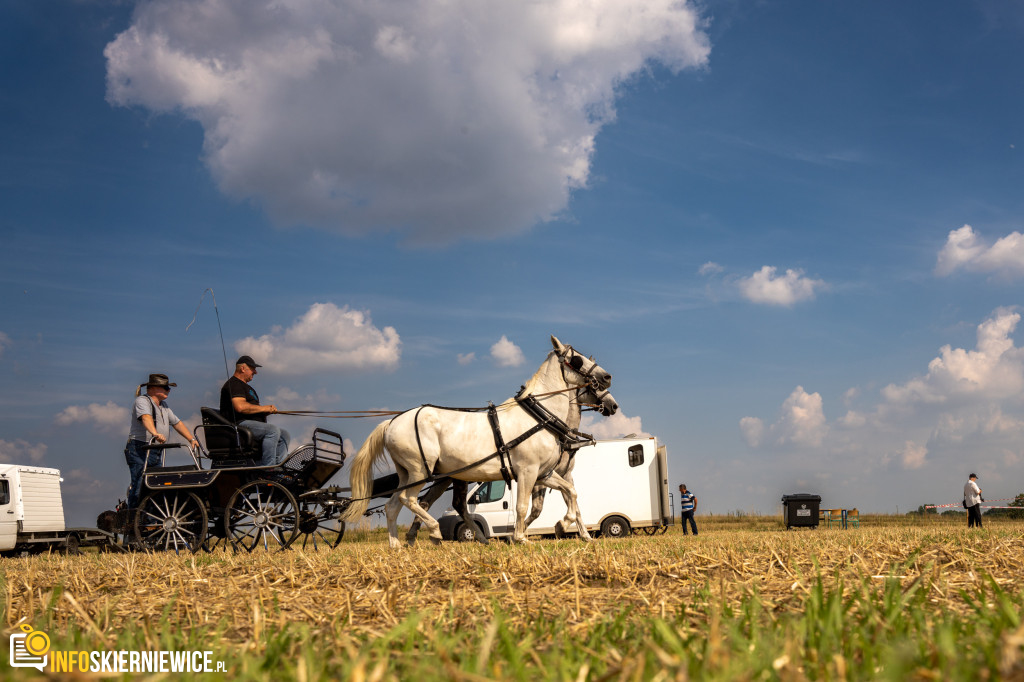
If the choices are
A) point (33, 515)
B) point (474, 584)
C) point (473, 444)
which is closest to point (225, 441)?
point (473, 444)

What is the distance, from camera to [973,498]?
976 inches

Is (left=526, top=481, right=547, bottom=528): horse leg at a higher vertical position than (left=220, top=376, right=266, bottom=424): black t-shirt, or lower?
lower

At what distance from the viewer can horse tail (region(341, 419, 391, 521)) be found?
1149 centimetres

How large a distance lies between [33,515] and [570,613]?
20.0 metres

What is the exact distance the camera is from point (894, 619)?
285 centimetres

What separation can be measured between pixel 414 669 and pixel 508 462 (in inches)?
353

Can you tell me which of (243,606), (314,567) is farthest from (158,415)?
(243,606)

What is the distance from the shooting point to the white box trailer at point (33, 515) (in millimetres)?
18125

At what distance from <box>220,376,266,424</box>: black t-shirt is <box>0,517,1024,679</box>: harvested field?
460cm

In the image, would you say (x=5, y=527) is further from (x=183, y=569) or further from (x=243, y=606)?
(x=243, y=606)

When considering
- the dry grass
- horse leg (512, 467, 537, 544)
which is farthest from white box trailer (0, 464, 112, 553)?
the dry grass

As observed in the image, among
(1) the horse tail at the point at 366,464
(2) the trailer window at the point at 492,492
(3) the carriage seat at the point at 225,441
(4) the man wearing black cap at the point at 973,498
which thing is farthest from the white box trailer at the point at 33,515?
(4) the man wearing black cap at the point at 973,498

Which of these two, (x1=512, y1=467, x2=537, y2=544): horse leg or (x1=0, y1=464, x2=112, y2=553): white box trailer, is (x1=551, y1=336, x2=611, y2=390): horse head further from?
(x1=0, y1=464, x2=112, y2=553): white box trailer

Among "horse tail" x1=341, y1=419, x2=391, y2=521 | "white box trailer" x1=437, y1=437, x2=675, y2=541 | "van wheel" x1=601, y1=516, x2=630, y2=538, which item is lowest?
"van wheel" x1=601, y1=516, x2=630, y2=538
